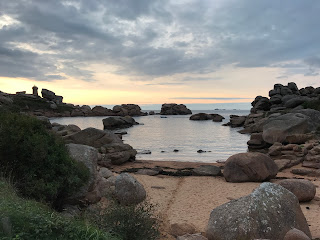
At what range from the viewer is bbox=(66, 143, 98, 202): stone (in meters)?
10.2

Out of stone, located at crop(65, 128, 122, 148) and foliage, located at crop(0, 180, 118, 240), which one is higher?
foliage, located at crop(0, 180, 118, 240)

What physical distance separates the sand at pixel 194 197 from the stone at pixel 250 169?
0.53 meters

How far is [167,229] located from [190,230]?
0.83 meters

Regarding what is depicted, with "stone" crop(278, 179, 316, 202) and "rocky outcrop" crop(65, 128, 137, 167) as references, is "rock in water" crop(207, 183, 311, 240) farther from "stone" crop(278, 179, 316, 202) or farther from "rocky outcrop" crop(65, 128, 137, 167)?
"rocky outcrop" crop(65, 128, 137, 167)

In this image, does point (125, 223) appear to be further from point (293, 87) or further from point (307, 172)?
point (293, 87)

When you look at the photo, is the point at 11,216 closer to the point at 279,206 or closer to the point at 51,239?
the point at 51,239

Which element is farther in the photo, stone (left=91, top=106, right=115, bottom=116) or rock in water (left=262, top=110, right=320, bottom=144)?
stone (left=91, top=106, right=115, bottom=116)

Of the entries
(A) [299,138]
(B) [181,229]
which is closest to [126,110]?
(A) [299,138]

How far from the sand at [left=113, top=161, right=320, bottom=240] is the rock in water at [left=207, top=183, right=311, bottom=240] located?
48.4 inches

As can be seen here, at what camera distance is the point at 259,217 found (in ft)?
24.7

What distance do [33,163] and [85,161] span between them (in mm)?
2725

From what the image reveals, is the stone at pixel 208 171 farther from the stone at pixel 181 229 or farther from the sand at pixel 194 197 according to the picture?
the stone at pixel 181 229

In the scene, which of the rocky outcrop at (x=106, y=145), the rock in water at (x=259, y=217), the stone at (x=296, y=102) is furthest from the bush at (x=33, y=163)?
the stone at (x=296, y=102)

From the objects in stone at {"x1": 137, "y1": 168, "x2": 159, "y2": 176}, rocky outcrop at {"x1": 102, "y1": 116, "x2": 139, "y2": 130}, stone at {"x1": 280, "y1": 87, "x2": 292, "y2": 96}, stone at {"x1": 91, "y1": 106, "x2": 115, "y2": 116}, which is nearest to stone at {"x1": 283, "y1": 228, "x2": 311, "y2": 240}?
stone at {"x1": 137, "y1": 168, "x2": 159, "y2": 176}
